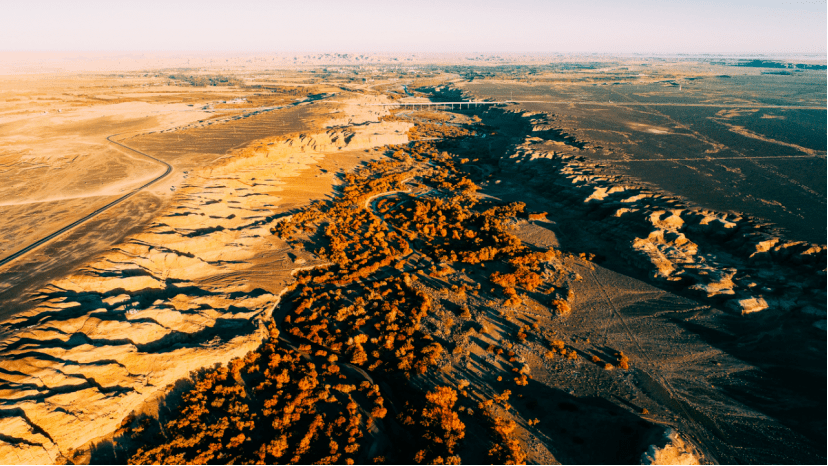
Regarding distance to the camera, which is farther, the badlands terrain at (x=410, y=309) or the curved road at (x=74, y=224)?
the curved road at (x=74, y=224)

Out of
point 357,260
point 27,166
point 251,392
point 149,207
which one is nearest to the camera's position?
point 251,392

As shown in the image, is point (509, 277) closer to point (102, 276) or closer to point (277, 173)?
point (102, 276)

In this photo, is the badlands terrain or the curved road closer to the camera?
the badlands terrain

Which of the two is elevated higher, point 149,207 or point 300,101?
point 300,101

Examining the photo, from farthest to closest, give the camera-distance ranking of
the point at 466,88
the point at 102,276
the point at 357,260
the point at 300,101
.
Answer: the point at 466,88, the point at 300,101, the point at 357,260, the point at 102,276

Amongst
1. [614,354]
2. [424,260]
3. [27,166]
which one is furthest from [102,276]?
[27,166]

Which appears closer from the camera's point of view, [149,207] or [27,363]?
[27,363]

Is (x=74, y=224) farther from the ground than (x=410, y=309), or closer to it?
farther from the ground

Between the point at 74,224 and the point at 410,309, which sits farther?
the point at 74,224
